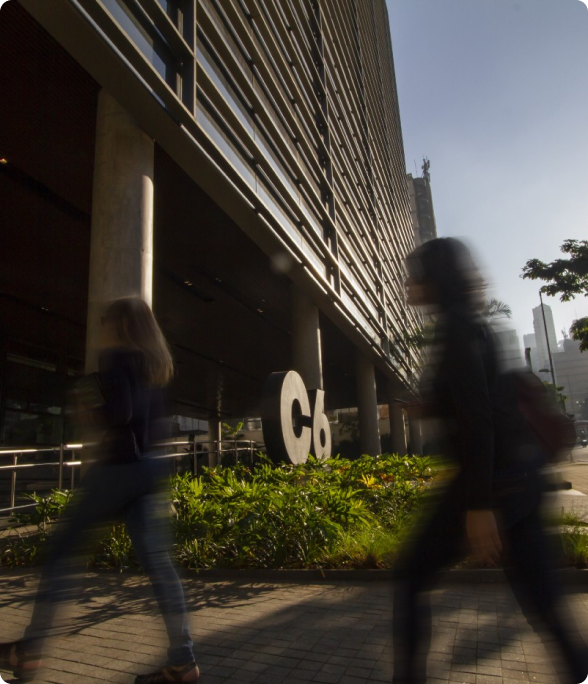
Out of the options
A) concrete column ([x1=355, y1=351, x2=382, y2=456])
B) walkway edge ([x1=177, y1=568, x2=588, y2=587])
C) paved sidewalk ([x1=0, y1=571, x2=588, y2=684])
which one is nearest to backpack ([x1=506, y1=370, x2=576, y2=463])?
paved sidewalk ([x1=0, y1=571, x2=588, y2=684])

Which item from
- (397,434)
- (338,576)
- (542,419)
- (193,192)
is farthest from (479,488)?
(397,434)

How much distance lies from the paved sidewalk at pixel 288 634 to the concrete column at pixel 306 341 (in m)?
12.9

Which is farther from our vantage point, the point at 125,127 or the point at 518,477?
the point at 125,127

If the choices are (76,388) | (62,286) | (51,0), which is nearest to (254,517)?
(76,388)

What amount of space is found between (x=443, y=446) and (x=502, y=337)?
0.50 metres

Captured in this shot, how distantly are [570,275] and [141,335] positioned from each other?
61.7ft

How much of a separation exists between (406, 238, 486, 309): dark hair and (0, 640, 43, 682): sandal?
2308mm

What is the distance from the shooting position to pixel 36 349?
76.6 feet

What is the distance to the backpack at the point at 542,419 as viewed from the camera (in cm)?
205

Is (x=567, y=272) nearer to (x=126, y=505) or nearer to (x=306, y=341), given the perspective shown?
(x=306, y=341)

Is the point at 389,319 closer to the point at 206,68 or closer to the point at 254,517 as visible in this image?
the point at 206,68

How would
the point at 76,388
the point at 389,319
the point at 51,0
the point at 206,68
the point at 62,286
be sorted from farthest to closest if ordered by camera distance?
1. the point at 389,319
2. the point at 62,286
3. the point at 206,68
4. the point at 51,0
5. the point at 76,388

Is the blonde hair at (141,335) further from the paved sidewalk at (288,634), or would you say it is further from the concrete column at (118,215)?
the concrete column at (118,215)

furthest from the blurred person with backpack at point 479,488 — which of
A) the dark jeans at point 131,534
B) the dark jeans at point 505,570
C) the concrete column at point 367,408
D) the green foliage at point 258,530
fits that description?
the concrete column at point 367,408
